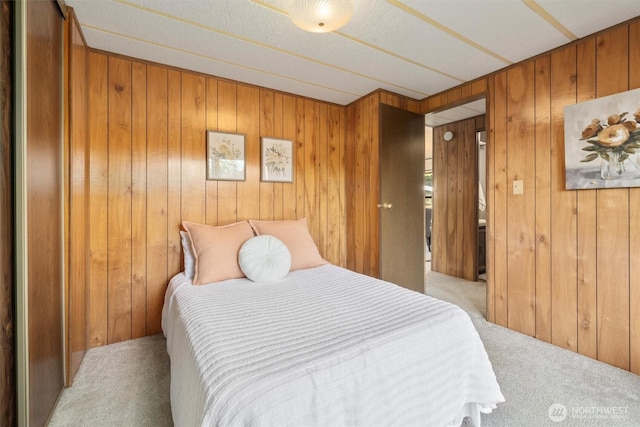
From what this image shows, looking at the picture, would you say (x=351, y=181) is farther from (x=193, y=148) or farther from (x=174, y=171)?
(x=174, y=171)

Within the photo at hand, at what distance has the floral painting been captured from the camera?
173 cm

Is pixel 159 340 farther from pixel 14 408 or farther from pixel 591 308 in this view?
pixel 591 308

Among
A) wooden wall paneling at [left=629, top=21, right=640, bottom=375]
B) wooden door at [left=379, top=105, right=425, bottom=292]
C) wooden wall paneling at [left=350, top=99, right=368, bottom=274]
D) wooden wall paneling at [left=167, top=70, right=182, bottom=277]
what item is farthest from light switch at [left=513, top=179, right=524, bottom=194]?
wooden wall paneling at [left=167, top=70, right=182, bottom=277]

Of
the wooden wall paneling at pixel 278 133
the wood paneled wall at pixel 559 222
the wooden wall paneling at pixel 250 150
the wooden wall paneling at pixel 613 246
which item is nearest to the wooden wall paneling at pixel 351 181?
the wooden wall paneling at pixel 278 133

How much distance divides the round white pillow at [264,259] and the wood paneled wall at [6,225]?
1141 mm

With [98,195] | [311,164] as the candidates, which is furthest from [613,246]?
[98,195]

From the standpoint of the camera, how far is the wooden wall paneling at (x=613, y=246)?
1.79 meters

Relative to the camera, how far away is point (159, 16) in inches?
67.1

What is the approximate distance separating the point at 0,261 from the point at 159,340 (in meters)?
1.48

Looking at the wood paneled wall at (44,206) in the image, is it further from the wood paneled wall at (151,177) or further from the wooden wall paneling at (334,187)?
the wooden wall paneling at (334,187)

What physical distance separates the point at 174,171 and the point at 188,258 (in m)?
0.75

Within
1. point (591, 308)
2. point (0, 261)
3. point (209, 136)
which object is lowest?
point (591, 308)

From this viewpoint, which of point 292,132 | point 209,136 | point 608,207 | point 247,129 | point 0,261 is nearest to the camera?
point 0,261

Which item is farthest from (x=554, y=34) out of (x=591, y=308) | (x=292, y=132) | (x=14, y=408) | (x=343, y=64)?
(x=14, y=408)
